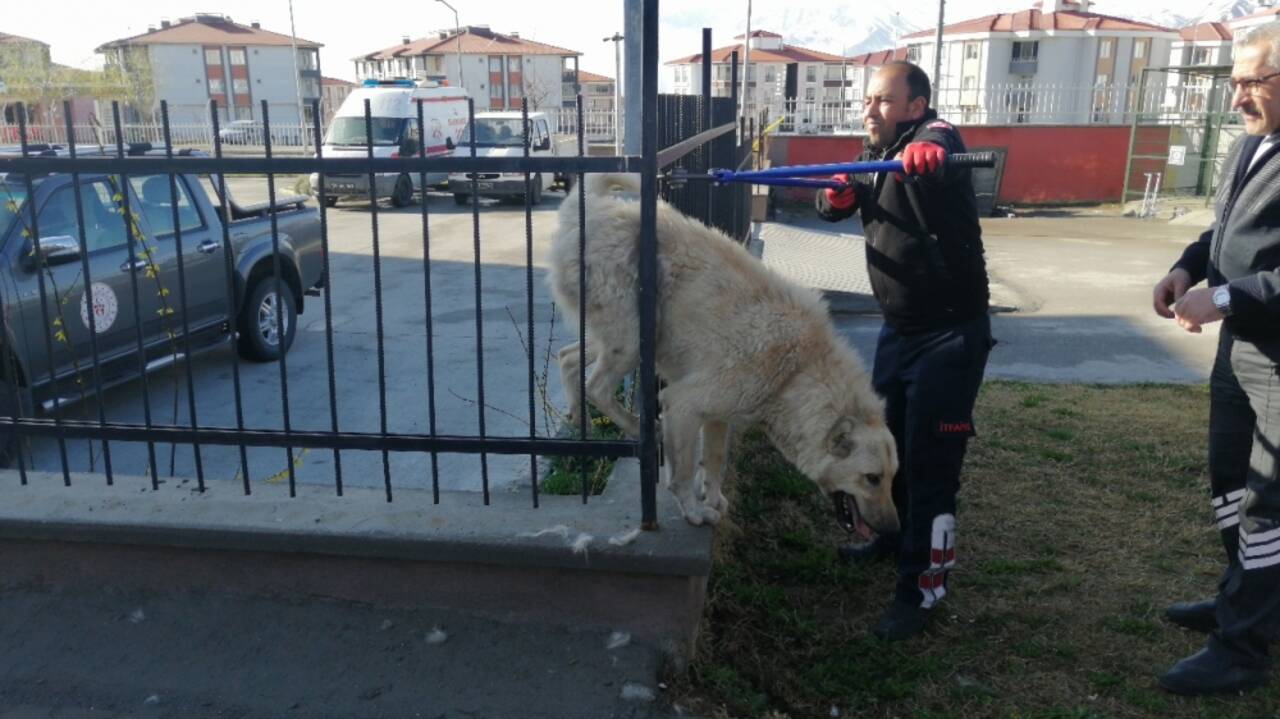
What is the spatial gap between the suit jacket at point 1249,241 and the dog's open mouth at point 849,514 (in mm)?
1441

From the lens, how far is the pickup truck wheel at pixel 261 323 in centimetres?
823

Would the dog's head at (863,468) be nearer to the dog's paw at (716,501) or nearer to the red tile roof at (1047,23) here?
the dog's paw at (716,501)

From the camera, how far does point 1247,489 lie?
3.32m

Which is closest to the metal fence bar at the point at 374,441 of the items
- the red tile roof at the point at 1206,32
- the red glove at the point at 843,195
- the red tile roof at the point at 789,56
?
the red glove at the point at 843,195

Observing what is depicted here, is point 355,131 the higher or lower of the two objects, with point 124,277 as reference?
higher

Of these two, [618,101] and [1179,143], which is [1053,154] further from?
[618,101]

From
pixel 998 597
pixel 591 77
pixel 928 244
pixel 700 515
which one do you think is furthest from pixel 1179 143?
pixel 591 77

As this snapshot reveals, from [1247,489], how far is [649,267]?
2.24m

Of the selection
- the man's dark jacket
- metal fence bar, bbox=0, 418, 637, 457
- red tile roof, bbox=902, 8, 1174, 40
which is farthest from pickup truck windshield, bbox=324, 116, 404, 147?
red tile roof, bbox=902, 8, 1174, 40

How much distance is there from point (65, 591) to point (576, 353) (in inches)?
88.7

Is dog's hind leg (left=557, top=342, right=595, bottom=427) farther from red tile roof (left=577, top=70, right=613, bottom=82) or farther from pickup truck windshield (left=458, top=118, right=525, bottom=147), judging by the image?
red tile roof (left=577, top=70, right=613, bottom=82)

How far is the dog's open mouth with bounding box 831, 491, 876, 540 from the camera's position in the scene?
369 centimetres

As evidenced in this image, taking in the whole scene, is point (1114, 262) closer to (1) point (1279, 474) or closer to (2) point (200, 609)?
(1) point (1279, 474)

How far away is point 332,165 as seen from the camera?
3.47 m
